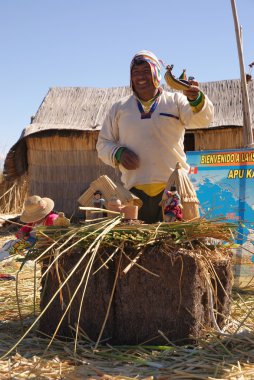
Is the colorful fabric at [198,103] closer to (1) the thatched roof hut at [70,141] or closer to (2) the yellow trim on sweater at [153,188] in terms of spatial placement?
(2) the yellow trim on sweater at [153,188]

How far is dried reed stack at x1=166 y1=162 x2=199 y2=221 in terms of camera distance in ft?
11.0

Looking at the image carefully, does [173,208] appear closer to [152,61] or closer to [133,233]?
[133,233]

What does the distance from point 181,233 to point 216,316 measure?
621 millimetres

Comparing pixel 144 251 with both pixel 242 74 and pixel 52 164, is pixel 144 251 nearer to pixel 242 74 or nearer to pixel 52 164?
pixel 242 74

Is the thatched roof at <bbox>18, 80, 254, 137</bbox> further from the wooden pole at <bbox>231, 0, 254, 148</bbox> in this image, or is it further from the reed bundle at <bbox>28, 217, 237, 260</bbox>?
the reed bundle at <bbox>28, 217, 237, 260</bbox>

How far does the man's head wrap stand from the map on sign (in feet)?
6.10

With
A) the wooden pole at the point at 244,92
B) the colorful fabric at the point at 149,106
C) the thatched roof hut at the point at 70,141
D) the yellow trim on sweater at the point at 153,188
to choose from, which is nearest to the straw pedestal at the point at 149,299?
the yellow trim on sweater at the point at 153,188

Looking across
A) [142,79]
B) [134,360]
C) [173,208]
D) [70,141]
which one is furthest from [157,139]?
[70,141]

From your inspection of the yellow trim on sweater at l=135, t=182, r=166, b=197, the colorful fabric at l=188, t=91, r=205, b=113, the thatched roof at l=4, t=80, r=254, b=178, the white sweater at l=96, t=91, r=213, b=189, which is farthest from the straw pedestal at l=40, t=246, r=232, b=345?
the thatched roof at l=4, t=80, r=254, b=178

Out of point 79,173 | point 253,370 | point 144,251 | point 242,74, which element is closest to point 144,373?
point 253,370

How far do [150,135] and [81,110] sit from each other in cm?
812

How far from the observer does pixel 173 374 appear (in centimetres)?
257

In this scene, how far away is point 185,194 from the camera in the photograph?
3369 mm

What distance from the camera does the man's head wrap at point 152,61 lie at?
3768 mm
